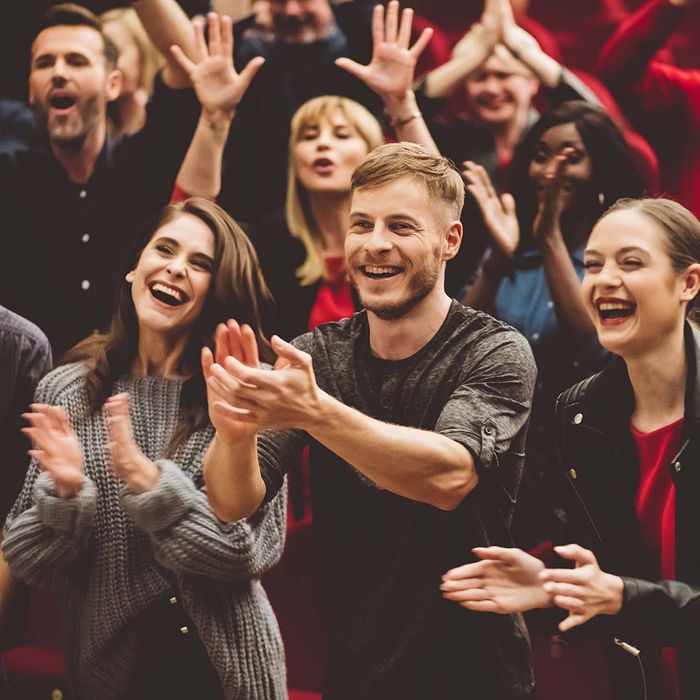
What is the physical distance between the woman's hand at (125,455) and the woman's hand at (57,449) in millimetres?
80

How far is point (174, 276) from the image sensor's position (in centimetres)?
229

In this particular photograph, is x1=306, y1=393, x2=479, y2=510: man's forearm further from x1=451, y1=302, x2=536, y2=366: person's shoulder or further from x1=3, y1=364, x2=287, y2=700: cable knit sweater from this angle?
x1=3, y1=364, x2=287, y2=700: cable knit sweater

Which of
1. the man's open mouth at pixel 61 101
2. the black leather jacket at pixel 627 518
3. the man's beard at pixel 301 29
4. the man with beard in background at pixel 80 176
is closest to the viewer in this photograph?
the black leather jacket at pixel 627 518

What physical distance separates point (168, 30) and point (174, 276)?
42.6 inches

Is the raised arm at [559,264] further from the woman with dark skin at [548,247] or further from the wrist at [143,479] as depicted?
the wrist at [143,479]

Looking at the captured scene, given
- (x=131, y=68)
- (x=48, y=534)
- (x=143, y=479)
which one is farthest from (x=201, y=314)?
(x=131, y=68)

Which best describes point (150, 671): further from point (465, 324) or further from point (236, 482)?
point (465, 324)

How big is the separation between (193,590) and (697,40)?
2462mm

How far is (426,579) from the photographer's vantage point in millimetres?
1818

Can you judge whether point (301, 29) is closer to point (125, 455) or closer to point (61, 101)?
point (61, 101)

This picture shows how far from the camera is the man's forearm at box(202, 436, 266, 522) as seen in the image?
176 cm

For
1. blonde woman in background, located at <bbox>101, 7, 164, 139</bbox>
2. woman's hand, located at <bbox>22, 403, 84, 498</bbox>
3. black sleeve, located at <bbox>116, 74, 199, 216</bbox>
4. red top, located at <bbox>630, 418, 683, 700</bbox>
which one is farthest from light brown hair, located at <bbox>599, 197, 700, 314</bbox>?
blonde woman in background, located at <bbox>101, 7, 164, 139</bbox>

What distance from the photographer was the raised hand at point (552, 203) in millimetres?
2914

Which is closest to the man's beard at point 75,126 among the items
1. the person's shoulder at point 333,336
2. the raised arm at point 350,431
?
the person's shoulder at point 333,336
